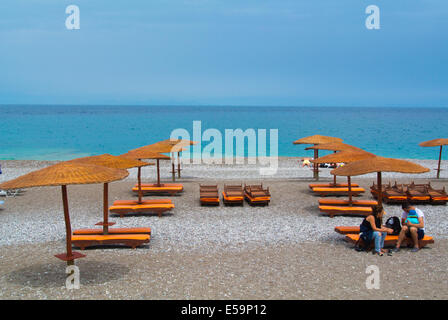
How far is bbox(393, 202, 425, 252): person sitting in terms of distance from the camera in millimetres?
9977

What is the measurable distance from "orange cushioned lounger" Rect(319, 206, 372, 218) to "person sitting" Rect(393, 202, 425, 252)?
354 cm

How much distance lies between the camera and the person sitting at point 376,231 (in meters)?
9.72

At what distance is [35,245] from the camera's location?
10.7 m

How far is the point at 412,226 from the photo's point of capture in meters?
10.1

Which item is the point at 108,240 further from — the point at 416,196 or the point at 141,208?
the point at 416,196

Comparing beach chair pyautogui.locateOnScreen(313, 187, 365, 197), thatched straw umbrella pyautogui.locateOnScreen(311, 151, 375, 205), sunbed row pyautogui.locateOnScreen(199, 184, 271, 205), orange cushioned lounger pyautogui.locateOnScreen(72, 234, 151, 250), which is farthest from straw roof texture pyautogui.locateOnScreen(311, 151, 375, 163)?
orange cushioned lounger pyautogui.locateOnScreen(72, 234, 151, 250)

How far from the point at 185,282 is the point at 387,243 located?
16.7 feet

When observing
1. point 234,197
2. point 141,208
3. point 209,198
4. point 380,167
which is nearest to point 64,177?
point 141,208

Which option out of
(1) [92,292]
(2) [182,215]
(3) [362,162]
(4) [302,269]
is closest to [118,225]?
(2) [182,215]

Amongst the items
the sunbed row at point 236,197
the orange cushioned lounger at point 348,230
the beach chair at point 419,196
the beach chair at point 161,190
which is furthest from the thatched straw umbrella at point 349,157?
the beach chair at point 161,190

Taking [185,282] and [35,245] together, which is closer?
[185,282]

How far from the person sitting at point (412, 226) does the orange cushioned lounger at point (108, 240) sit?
6.08 m

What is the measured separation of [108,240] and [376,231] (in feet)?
20.6
